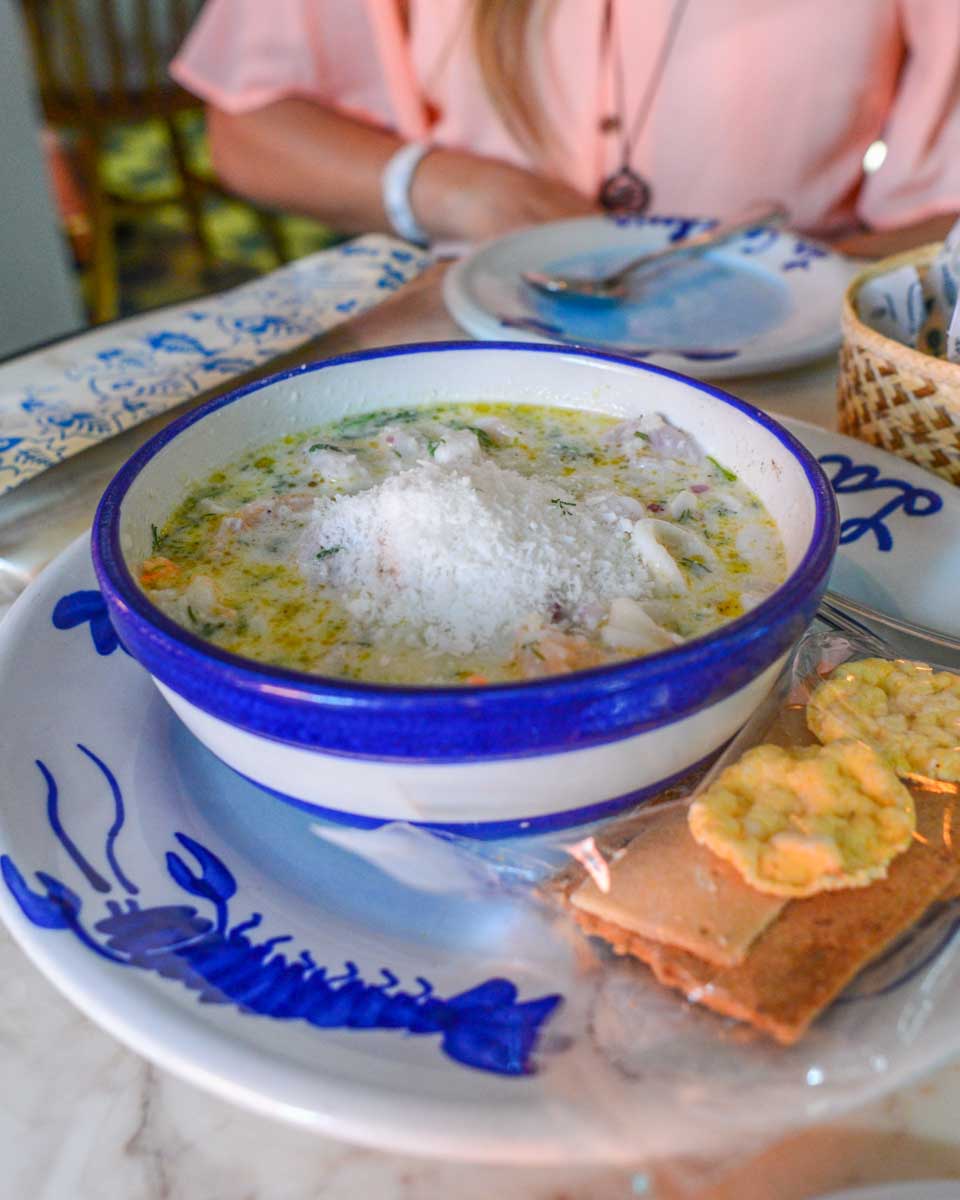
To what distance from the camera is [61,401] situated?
4.08 ft

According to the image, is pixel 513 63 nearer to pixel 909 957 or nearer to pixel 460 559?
pixel 460 559

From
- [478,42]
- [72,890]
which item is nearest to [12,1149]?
[72,890]

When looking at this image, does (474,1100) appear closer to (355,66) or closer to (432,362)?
(432,362)

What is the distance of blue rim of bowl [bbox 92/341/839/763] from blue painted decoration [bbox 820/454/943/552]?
1.07ft

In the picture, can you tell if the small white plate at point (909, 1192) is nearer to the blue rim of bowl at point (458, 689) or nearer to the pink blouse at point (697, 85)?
the blue rim of bowl at point (458, 689)

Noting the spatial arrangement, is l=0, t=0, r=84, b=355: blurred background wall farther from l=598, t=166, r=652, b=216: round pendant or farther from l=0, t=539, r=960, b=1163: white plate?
l=0, t=539, r=960, b=1163: white plate

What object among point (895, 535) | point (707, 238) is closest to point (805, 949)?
point (895, 535)

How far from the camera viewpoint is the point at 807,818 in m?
0.63

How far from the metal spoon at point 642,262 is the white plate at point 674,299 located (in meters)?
0.02

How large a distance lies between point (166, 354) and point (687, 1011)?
1.08m

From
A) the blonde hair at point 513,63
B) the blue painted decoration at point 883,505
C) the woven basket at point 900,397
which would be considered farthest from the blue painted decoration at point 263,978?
the blonde hair at point 513,63

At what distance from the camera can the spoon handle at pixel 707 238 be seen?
1647 millimetres

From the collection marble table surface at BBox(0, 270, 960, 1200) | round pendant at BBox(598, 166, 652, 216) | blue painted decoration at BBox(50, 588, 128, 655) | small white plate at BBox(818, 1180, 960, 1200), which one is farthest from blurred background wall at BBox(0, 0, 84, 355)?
small white plate at BBox(818, 1180, 960, 1200)

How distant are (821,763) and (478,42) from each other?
190 cm
